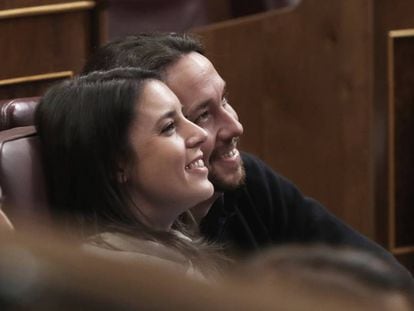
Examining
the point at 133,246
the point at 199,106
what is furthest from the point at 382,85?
the point at 133,246

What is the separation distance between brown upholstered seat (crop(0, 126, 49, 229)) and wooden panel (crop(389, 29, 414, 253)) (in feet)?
5.71

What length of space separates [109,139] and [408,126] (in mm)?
1821

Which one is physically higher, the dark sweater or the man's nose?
the man's nose

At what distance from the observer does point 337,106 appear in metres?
3.00

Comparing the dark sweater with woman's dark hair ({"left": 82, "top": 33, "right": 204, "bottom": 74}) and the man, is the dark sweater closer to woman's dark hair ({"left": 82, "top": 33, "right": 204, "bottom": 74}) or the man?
the man

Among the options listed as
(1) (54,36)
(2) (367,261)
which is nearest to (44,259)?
(2) (367,261)

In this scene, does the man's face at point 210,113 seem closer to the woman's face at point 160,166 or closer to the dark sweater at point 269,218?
the dark sweater at point 269,218

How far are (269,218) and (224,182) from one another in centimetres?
16

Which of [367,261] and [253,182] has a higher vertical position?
[367,261]

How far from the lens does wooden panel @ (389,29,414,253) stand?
10.0 ft

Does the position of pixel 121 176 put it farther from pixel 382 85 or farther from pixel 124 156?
pixel 382 85

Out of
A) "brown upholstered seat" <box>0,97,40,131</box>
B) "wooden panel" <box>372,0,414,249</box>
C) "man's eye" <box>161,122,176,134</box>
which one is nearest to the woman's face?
"man's eye" <box>161,122,176,134</box>

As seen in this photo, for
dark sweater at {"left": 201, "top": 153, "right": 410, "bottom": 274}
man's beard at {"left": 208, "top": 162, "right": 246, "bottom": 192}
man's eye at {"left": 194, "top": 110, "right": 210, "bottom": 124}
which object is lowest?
dark sweater at {"left": 201, "top": 153, "right": 410, "bottom": 274}

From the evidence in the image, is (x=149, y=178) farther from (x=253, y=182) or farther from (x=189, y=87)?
(x=253, y=182)
